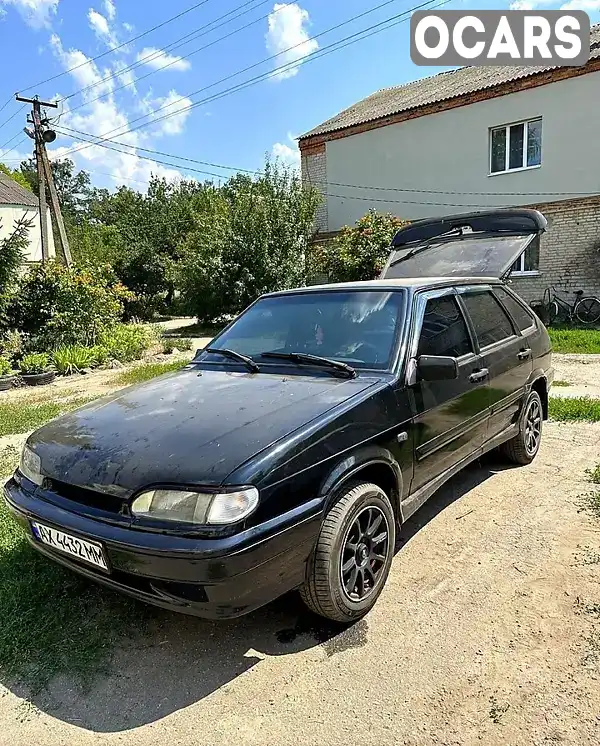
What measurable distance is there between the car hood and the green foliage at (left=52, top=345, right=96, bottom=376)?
7.96 metres

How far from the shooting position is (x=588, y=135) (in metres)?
13.8

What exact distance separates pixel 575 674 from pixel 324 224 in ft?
60.6

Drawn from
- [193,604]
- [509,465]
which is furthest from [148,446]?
[509,465]

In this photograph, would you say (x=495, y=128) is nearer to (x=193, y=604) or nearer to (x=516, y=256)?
(x=516, y=256)

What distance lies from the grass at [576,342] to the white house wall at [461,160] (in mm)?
4529

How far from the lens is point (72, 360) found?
10.6 metres

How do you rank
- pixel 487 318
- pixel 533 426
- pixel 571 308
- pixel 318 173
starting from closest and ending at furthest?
pixel 487 318, pixel 533 426, pixel 571 308, pixel 318 173

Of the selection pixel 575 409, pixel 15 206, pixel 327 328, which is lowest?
pixel 575 409

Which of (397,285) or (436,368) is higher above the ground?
(397,285)

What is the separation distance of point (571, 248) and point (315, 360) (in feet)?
44.5

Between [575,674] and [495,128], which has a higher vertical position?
[495,128]

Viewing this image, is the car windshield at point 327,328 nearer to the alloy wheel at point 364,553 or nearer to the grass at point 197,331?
the alloy wheel at point 364,553

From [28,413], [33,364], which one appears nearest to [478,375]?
[28,413]

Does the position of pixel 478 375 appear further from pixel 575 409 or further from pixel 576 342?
pixel 576 342
